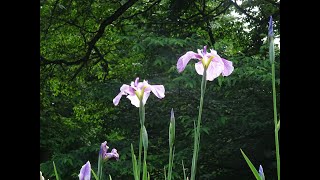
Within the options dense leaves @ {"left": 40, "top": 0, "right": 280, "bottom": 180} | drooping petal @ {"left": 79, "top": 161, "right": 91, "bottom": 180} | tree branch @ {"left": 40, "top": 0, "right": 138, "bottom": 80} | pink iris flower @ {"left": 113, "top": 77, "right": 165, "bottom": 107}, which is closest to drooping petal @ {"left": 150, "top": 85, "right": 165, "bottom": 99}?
pink iris flower @ {"left": 113, "top": 77, "right": 165, "bottom": 107}

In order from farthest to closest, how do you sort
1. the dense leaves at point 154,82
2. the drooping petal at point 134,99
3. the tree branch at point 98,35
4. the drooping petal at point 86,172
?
the tree branch at point 98,35
the dense leaves at point 154,82
the drooping petal at point 134,99
the drooping petal at point 86,172

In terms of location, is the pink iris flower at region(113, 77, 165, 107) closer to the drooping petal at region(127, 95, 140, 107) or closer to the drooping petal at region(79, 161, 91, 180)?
the drooping petal at region(127, 95, 140, 107)

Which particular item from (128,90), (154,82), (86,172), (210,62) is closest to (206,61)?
(210,62)

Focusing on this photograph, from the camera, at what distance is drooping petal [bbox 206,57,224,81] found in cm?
72

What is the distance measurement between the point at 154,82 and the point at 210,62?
9.38 feet

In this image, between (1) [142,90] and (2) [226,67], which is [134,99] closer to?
(1) [142,90]

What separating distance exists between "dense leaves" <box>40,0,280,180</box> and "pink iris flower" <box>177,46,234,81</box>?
2474mm

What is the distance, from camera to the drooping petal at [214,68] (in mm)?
716

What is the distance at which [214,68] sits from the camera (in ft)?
2.38

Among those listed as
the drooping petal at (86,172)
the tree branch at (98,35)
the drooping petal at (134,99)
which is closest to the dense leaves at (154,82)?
the tree branch at (98,35)

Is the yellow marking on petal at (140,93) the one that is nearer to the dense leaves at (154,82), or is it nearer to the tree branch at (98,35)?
the dense leaves at (154,82)

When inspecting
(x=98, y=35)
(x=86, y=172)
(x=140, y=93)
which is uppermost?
(x=98, y=35)
